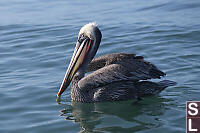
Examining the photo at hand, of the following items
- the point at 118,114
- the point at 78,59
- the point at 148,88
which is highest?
the point at 78,59

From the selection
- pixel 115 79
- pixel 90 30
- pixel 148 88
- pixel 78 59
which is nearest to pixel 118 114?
pixel 115 79

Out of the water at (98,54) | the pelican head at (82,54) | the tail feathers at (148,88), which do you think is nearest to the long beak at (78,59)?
the pelican head at (82,54)

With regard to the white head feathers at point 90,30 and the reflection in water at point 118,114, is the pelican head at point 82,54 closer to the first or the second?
the white head feathers at point 90,30

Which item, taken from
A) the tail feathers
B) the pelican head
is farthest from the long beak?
the tail feathers

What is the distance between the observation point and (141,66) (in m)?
6.57

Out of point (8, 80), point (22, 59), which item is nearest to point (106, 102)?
point (8, 80)

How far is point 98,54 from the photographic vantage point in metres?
9.03

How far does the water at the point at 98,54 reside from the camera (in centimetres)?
602

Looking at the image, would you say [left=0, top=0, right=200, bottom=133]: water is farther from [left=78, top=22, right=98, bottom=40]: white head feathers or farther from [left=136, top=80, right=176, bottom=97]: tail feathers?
[left=78, top=22, right=98, bottom=40]: white head feathers

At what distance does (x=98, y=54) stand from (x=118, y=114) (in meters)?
2.98

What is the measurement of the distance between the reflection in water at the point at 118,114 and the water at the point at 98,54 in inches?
0.5

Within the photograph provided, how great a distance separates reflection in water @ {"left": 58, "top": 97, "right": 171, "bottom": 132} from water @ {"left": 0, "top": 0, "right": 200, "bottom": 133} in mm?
13

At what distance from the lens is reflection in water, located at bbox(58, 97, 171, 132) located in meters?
5.75

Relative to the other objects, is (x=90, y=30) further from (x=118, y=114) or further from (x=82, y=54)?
(x=118, y=114)
